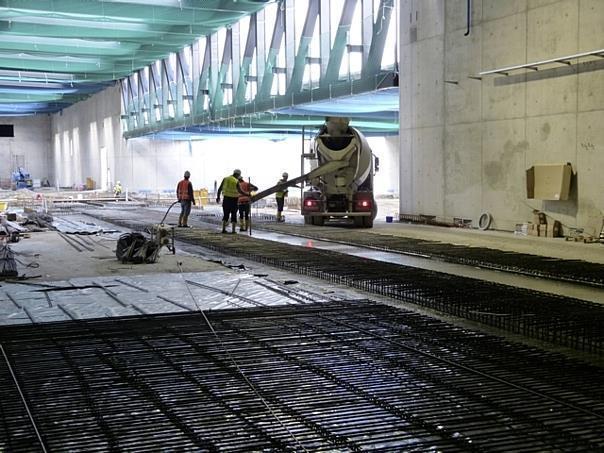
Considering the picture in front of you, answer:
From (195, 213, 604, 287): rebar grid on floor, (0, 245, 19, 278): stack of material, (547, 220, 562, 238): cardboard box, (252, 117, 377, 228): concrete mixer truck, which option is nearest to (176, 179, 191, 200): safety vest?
(252, 117, 377, 228): concrete mixer truck

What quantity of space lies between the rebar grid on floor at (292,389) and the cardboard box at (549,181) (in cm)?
989

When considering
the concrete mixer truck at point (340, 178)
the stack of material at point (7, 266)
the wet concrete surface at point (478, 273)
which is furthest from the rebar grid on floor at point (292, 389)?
the concrete mixer truck at point (340, 178)

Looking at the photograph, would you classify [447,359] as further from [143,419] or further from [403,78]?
[403,78]

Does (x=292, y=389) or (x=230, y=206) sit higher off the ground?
(x=230, y=206)

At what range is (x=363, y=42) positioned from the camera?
77.0ft

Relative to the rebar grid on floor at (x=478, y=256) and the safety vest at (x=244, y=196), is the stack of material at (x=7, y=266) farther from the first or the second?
the safety vest at (x=244, y=196)

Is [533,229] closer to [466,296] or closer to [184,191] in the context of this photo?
[466,296]

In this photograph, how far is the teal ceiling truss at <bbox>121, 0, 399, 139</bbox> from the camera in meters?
23.2

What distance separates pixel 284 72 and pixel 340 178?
27.8 feet

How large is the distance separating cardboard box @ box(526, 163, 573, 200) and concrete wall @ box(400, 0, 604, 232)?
27cm

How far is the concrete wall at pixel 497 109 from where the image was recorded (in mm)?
16438

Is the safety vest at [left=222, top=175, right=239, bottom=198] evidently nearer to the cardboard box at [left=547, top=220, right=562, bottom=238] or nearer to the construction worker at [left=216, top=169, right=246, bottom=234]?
the construction worker at [left=216, top=169, right=246, bottom=234]

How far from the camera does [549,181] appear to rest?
17.0 m

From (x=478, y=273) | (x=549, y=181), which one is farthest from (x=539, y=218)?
(x=478, y=273)
